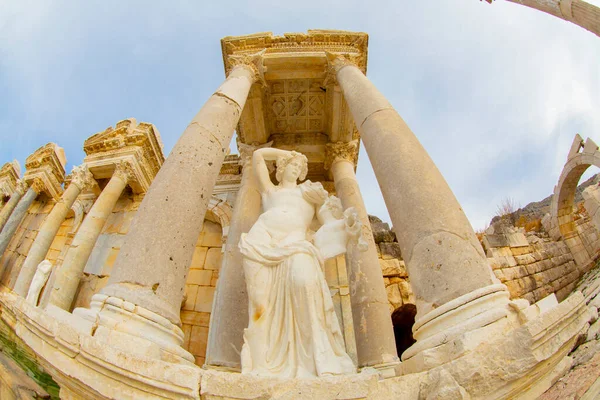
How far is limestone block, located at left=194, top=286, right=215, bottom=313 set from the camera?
26.8 feet

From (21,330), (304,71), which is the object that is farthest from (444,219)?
(304,71)

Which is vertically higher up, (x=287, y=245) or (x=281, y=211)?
(x=281, y=211)

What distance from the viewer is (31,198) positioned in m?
12.9

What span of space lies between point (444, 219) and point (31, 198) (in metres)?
15.7

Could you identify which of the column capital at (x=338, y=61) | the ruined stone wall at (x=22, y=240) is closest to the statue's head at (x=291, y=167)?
the column capital at (x=338, y=61)

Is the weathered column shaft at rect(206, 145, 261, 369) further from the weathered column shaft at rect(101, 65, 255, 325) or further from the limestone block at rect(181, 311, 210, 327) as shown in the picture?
the limestone block at rect(181, 311, 210, 327)

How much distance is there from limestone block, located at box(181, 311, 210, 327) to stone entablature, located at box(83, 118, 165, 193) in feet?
19.5

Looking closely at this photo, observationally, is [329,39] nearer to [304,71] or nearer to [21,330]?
[304,71]

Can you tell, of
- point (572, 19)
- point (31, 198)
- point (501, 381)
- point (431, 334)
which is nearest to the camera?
point (501, 381)

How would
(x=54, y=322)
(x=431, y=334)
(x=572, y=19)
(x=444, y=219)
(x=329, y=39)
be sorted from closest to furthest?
(x=54, y=322)
(x=431, y=334)
(x=444, y=219)
(x=329, y=39)
(x=572, y=19)

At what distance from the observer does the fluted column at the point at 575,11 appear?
797cm

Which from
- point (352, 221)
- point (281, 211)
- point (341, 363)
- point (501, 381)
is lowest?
point (501, 381)

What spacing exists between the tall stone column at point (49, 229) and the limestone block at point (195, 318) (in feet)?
18.5

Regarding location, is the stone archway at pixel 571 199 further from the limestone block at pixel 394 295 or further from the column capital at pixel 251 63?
the column capital at pixel 251 63
